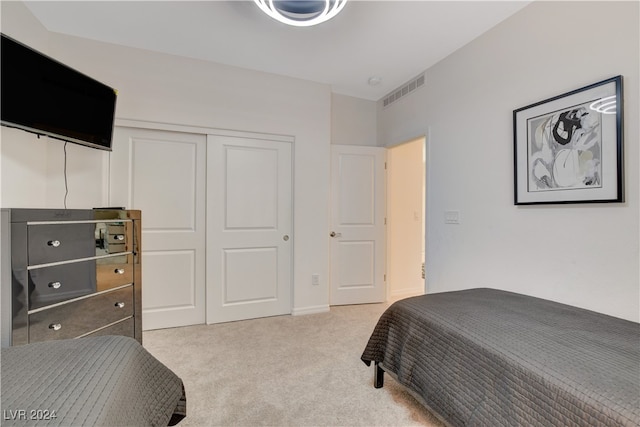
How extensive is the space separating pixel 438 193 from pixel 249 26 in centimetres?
221

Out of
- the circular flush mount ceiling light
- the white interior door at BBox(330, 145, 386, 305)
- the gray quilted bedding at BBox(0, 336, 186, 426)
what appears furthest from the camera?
the white interior door at BBox(330, 145, 386, 305)

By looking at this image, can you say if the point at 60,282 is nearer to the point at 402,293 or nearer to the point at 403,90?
the point at 403,90

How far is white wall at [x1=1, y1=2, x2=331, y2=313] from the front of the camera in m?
2.14

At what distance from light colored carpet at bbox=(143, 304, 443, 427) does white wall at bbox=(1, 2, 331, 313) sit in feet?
2.24

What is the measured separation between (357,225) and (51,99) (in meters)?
2.92

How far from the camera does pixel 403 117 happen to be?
3.36 m

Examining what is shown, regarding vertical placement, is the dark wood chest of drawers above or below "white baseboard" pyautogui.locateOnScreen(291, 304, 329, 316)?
above

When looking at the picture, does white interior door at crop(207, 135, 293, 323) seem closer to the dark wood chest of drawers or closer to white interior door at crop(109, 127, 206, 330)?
white interior door at crop(109, 127, 206, 330)

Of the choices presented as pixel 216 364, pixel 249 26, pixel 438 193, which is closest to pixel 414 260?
pixel 438 193

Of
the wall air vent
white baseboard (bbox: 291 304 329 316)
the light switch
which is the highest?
the wall air vent

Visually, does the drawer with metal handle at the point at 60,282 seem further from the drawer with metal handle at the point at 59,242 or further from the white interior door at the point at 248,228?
the white interior door at the point at 248,228

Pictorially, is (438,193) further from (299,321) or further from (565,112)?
(299,321)

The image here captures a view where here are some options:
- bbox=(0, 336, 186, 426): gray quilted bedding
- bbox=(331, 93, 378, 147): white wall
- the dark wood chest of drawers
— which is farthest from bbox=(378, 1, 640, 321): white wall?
the dark wood chest of drawers

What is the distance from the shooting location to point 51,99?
6.02ft
